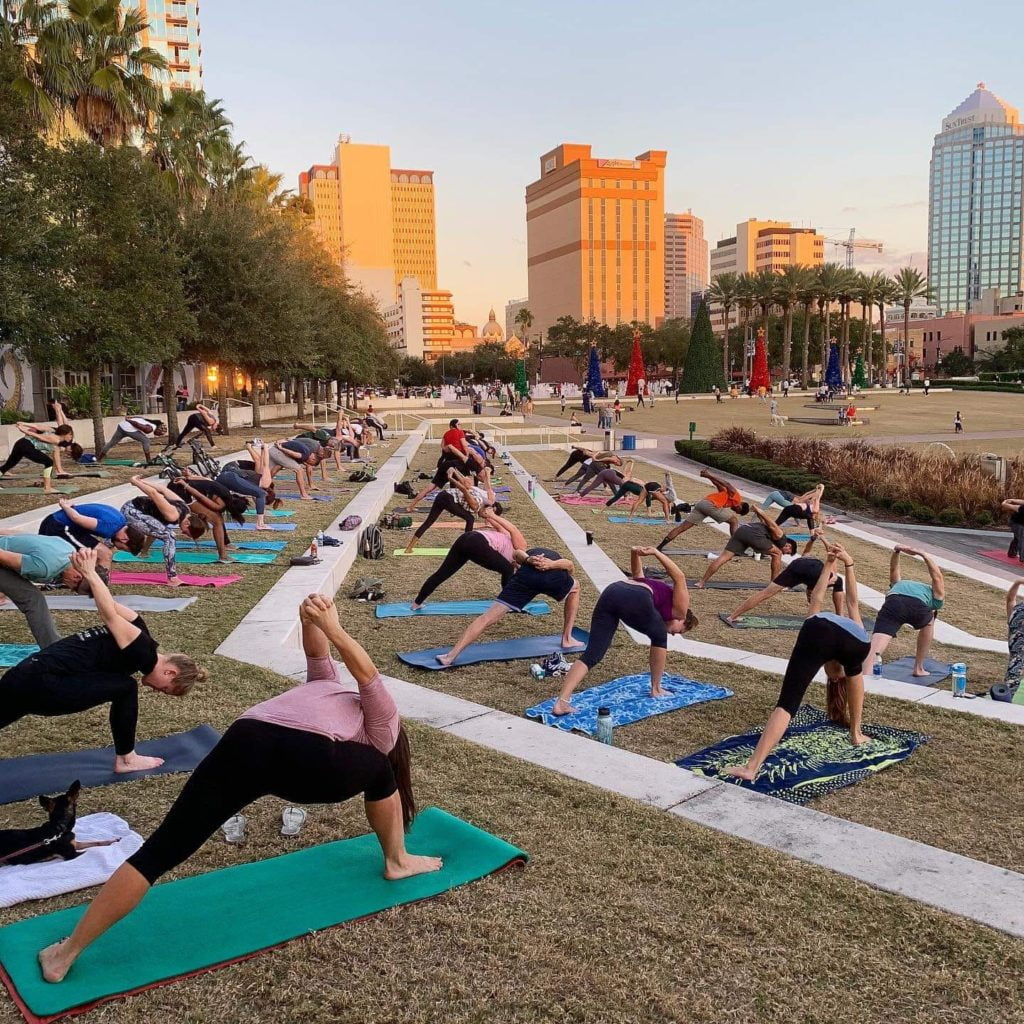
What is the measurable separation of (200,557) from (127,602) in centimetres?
285

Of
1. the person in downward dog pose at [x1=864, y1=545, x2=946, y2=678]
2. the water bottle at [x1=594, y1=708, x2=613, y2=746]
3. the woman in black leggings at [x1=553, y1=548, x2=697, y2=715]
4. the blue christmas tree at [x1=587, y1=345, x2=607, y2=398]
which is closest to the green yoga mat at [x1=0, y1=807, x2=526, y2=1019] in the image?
the water bottle at [x1=594, y1=708, x2=613, y2=746]

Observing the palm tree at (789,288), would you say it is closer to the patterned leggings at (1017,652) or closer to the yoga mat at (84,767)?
the patterned leggings at (1017,652)

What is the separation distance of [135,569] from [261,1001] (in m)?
9.51

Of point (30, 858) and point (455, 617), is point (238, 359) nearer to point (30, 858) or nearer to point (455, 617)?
point (455, 617)

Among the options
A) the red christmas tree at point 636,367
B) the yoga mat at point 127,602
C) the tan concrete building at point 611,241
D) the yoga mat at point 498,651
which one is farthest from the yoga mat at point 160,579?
the tan concrete building at point 611,241

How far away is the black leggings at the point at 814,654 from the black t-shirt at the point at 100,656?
4.04 metres

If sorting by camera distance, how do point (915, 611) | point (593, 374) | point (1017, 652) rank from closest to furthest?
point (1017, 652)
point (915, 611)
point (593, 374)

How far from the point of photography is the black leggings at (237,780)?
358 centimetres

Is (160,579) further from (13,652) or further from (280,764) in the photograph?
(280,764)

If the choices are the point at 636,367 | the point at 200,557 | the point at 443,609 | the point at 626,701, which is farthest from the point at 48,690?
the point at 636,367

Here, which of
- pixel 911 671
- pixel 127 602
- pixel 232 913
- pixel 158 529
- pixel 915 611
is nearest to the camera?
pixel 232 913

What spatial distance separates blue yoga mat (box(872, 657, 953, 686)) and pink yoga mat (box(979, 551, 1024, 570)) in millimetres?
7336

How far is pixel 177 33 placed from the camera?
90438mm

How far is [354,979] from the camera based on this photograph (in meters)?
3.73
